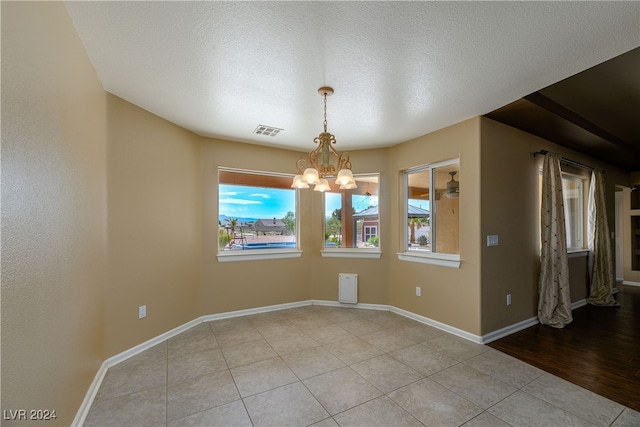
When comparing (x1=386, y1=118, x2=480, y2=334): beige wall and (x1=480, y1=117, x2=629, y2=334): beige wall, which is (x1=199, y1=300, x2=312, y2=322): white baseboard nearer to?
(x1=386, y1=118, x2=480, y2=334): beige wall

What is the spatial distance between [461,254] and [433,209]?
30.9 inches

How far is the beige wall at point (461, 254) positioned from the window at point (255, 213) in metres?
1.69

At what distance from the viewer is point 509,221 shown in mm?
3439

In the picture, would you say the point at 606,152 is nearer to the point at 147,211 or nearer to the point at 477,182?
the point at 477,182

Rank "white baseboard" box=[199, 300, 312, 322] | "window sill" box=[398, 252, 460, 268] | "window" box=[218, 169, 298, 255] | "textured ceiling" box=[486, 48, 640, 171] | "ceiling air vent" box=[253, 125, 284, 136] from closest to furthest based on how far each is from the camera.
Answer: "textured ceiling" box=[486, 48, 640, 171] → "window sill" box=[398, 252, 460, 268] → "ceiling air vent" box=[253, 125, 284, 136] → "white baseboard" box=[199, 300, 312, 322] → "window" box=[218, 169, 298, 255]

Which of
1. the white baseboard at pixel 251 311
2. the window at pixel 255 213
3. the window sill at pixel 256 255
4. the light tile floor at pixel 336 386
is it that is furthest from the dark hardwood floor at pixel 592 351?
the window at pixel 255 213

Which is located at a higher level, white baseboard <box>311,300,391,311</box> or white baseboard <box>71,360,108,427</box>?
white baseboard <box>71,360,108,427</box>

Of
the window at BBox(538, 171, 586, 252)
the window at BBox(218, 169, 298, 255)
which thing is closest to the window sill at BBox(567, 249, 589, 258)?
the window at BBox(538, 171, 586, 252)

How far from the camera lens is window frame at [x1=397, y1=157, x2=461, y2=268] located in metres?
3.49

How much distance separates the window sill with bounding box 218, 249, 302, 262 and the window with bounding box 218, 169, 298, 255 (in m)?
0.03

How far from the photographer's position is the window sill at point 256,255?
3.97 metres

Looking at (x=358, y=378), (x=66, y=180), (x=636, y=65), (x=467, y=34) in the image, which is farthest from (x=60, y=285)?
(x=636, y=65)

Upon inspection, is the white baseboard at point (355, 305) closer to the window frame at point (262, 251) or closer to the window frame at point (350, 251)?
the window frame at point (350, 251)

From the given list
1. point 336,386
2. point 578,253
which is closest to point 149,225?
point 336,386
